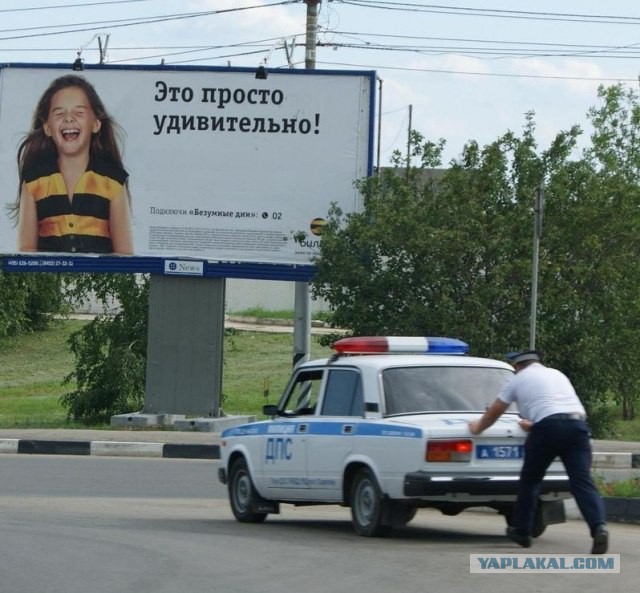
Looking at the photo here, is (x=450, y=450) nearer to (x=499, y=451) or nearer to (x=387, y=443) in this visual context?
(x=499, y=451)

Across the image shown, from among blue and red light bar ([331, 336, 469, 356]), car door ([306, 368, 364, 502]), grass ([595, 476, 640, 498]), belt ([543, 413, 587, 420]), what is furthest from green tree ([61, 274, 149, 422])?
belt ([543, 413, 587, 420])

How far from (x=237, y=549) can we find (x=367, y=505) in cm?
118

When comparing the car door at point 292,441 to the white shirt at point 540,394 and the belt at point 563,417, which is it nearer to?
the white shirt at point 540,394

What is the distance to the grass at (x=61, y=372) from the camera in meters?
33.3

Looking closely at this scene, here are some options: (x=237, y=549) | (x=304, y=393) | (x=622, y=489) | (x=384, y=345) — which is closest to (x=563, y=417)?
(x=237, y=549)

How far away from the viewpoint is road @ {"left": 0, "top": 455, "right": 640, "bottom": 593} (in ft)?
26.6

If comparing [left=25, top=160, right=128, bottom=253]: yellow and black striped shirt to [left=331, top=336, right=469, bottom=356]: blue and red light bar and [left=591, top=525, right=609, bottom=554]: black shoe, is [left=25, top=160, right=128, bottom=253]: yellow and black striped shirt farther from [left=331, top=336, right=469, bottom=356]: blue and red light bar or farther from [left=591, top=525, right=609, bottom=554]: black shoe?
[left=591, top=525, right=609, bottom=554]: black shoe

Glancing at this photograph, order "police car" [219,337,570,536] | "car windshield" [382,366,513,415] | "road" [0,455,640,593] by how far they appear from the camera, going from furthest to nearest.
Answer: "car windshield" [382,366,513,415] → "police car" [219,337,570,536] → "road" [0,455,640,593]

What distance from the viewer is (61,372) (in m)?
42.5

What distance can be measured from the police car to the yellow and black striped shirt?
13.6 m

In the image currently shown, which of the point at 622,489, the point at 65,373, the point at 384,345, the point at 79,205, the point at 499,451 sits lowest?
the point at 622,489

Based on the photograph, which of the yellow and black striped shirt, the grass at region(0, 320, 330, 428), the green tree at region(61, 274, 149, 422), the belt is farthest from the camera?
the grass at region(0, 320, 330, 428)

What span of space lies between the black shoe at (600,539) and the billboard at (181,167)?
635 inches

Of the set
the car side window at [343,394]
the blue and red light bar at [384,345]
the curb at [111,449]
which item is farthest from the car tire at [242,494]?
the curb at [111,449]
